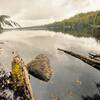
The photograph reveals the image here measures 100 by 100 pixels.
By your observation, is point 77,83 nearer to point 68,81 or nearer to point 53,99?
point 68,81

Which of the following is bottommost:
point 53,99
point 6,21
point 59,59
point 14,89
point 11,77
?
point 59,59

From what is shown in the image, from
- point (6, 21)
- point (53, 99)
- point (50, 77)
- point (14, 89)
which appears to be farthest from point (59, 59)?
point (6, 21)

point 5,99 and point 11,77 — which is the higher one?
point 11,77

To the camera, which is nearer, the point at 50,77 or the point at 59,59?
the point at 50,77

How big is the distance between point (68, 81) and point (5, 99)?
39.7 ft

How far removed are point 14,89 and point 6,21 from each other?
642cm

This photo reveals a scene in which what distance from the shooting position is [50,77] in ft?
80.2

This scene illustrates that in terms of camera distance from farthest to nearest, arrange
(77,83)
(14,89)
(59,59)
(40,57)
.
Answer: (59,59) → (40,57) → (77,83) → (14,89)

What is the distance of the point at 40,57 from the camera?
28.1 meters

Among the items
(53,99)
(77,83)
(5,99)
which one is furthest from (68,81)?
(5,99)

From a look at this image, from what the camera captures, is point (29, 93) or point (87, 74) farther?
point (87, 74)

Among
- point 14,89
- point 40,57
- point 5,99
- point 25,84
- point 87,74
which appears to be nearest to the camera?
point 5,99

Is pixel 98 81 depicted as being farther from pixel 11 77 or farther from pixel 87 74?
pixel 11 77

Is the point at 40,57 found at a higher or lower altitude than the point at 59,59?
higher
